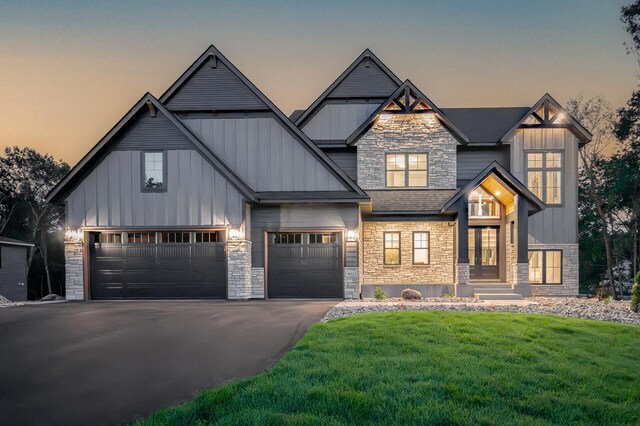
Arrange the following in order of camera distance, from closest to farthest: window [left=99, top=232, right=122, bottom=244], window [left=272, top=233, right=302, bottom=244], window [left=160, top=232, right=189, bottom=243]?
window [left=160, top=232, right=189, bottom=243] → window [left=99, top=232, right=122, bottom=244] → window [left=272, top=233, right=302, bottom=244]

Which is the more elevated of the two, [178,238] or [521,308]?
[178,238]

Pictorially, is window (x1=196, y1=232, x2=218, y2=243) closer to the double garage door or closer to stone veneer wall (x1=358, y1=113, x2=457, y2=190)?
the double garage door

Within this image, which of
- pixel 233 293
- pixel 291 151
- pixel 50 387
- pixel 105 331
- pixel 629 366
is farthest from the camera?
pixel 291 151

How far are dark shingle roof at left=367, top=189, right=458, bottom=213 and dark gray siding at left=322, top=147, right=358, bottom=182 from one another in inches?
59.4

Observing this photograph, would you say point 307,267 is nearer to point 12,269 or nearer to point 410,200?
point 410,200

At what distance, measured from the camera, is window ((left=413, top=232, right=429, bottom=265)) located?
17.9 m

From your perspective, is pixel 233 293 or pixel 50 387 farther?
pixel 233 293

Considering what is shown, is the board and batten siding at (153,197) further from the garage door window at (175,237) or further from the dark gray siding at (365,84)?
the dark gray siding at (365,84)

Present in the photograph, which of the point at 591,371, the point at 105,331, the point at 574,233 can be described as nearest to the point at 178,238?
the point at 105,331

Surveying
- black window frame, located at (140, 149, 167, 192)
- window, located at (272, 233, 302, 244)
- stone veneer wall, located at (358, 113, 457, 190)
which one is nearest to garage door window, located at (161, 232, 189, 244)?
black window frame, located at (140, 149, 167, 192)

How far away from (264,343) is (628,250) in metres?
31.6

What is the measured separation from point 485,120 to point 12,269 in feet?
108

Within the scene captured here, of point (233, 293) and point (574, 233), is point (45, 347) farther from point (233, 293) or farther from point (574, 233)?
point (574, 233)

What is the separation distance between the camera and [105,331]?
8.53 metres
